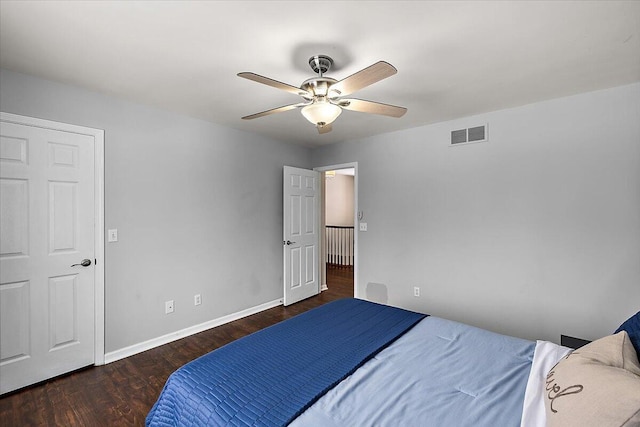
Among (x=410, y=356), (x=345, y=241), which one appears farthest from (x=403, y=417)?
(x=345, y=241)

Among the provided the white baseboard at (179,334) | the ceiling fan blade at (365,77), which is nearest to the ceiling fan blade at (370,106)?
the ceiling fan blade at (365,77)

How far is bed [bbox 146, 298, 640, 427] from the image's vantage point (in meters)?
1.00

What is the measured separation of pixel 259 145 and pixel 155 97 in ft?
4.78

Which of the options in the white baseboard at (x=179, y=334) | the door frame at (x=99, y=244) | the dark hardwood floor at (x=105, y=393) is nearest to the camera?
the dark hardwood floor at (x=105, y=393)

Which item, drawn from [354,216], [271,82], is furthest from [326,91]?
[354,216]

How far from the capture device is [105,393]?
7.22ft

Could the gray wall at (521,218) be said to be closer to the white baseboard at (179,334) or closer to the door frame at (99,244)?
the white baseboard at (179,334)

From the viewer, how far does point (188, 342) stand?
10.0 ft

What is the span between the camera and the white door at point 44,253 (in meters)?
2.20

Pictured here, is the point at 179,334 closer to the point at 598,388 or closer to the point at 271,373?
the point at 271,373

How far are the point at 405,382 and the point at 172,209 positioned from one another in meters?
2.71

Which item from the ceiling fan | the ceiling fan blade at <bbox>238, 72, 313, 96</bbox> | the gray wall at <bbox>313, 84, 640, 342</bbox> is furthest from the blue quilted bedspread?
the gray wall at <bbox>313, 84, 640, 342</bbox>

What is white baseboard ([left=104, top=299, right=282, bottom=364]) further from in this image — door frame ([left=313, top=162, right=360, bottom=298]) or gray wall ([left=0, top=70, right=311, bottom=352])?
door frame ([left=313, top=162, right=360, bottom=298])

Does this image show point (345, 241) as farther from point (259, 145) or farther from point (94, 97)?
point (94, 97)
